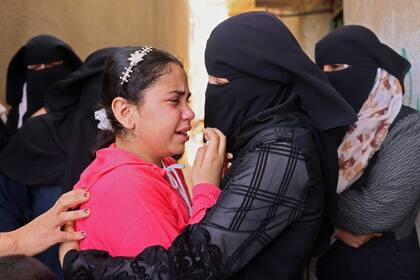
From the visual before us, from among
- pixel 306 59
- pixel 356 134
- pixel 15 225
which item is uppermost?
pixel 306 59

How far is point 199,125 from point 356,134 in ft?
29.7

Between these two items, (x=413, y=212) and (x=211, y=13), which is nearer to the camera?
(x=413, y=212)

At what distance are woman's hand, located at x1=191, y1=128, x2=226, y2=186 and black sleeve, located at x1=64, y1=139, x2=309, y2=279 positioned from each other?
9 cm

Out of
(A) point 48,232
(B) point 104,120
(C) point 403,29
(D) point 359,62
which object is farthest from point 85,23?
(A) point 48,232

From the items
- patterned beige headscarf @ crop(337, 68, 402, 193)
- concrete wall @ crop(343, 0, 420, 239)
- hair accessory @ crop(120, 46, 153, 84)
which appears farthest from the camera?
concrete wall @ crop(343, 0, 420, 239)

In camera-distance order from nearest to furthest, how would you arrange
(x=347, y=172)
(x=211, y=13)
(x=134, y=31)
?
(x=347, y=172) → (x=134, y=31) → (x=211, y=13)

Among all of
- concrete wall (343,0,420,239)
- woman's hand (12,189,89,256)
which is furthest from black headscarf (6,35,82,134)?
concrete wall (343,0,420,239)

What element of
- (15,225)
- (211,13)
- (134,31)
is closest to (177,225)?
(15,225)

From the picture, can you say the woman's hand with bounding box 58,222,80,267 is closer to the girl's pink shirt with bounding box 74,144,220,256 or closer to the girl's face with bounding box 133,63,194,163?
the girl's pink shirt with bounding box 74,144,220,256

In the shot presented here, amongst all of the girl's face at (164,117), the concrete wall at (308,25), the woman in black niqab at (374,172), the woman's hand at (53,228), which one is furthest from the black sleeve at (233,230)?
the concrete wall at (308,25)

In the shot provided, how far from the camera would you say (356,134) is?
7.17ft

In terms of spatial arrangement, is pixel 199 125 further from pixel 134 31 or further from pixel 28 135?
pixel 28 135

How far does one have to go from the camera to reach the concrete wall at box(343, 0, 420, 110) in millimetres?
2631

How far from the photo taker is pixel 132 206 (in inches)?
50.6
